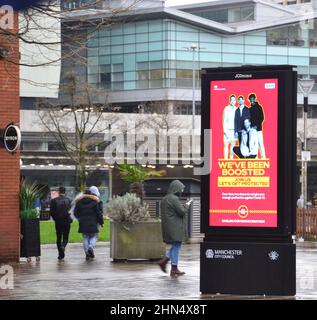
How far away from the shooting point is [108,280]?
15.5m

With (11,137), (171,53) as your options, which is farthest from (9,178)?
(171,53)

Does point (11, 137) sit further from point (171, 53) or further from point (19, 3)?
point (171, 53)

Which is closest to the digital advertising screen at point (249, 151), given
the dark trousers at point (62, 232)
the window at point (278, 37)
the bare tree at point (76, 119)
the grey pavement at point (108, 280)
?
the grey pavement at point (108, 280)

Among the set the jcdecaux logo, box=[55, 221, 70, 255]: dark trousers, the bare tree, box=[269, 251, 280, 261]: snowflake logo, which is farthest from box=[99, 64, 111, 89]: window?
the jcdecaux logo

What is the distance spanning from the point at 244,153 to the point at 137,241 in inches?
304

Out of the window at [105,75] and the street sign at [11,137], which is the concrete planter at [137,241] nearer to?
the street sign at [11,137]

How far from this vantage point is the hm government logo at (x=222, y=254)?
41.2 ft

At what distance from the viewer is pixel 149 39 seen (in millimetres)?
90438

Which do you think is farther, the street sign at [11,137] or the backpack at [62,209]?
the backpack at [62,209]

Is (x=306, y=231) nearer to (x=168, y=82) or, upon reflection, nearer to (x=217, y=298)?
(x=217, y=298)

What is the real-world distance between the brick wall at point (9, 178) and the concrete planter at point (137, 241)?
87.3 inches
